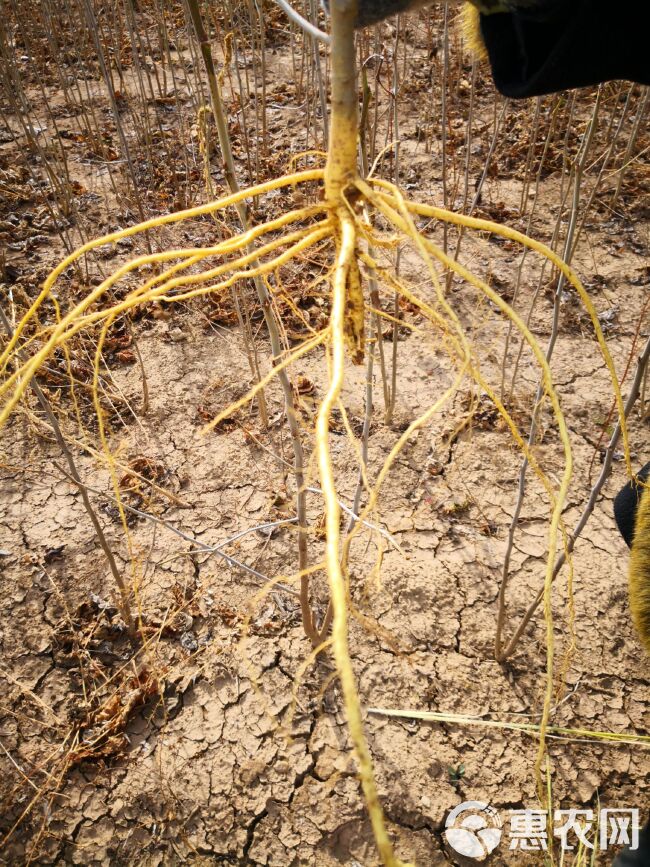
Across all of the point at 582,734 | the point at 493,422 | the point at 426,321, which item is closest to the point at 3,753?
the point at 582,734

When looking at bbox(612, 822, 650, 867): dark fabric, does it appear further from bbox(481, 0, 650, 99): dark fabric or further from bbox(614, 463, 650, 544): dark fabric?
bbox(481, 0, 650, 99): dark fabric

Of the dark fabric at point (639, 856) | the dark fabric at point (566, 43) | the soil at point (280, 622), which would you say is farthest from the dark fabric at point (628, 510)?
the dark fabric at point (566, 43)

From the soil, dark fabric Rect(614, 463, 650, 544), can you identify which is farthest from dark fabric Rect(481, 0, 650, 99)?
dark fabric Rect(614, 463, 650, 544)

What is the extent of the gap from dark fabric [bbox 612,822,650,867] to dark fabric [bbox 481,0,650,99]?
1081 millimetres

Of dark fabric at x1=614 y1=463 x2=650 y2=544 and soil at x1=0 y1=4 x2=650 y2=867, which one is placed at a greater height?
dark fabric at x1=614 y1=463 x2=650 y2=544

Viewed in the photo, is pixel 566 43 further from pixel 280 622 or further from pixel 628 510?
pixel 280 622

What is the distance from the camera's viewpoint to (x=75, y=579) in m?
1.55

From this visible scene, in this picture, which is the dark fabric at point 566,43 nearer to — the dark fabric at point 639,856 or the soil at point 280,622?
the soil at point 280,622

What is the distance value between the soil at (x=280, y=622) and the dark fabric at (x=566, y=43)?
0.51 m

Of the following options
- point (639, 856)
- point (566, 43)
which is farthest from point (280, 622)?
point (566, 43)

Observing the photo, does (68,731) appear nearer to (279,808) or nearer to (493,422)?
(279,808)

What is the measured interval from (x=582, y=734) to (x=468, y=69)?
12.8 feet

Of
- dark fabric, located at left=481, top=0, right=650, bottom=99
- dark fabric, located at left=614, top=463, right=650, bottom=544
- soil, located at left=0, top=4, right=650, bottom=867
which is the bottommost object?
soil, located at left=0, top=4, right=650, bottom=867

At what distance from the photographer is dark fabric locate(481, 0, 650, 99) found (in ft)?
2.29
